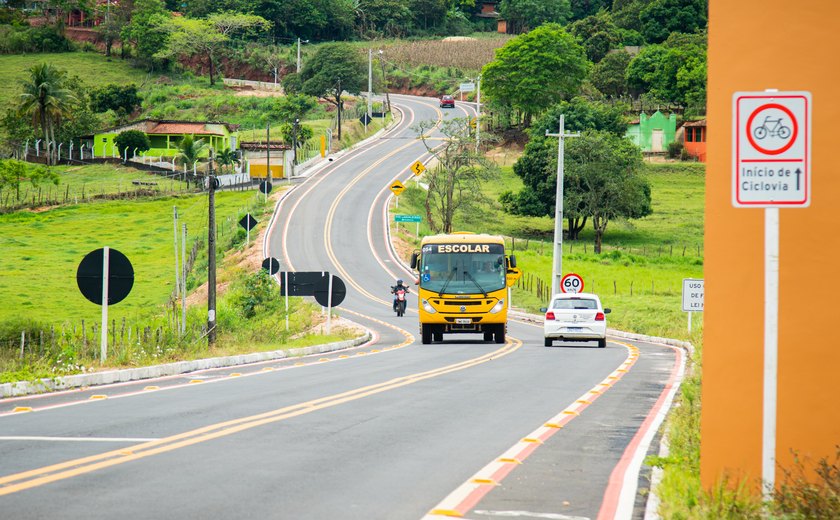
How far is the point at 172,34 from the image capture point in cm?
14762

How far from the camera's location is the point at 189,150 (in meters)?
96.9

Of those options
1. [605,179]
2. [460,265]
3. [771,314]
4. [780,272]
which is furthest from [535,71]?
[771,314]

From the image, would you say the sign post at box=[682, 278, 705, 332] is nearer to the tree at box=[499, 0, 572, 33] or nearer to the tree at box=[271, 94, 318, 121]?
the tree at box=[271, 94, 318, 121]

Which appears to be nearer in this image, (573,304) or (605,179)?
(573,304)

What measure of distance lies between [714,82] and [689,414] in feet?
21.2

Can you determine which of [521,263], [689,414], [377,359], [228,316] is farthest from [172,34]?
[689,414]

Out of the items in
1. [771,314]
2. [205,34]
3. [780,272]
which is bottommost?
[771,314]

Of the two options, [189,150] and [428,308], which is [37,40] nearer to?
[189,150]

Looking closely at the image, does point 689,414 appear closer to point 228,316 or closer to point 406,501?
point 406,501

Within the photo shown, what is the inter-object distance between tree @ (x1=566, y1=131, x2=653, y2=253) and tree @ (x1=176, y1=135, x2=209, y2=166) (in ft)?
107

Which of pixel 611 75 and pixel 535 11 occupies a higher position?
pixel 535 11

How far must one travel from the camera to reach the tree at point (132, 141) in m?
106

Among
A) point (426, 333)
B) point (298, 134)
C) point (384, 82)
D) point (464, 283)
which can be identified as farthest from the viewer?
point (384, 82)

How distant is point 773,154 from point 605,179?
77350mm
